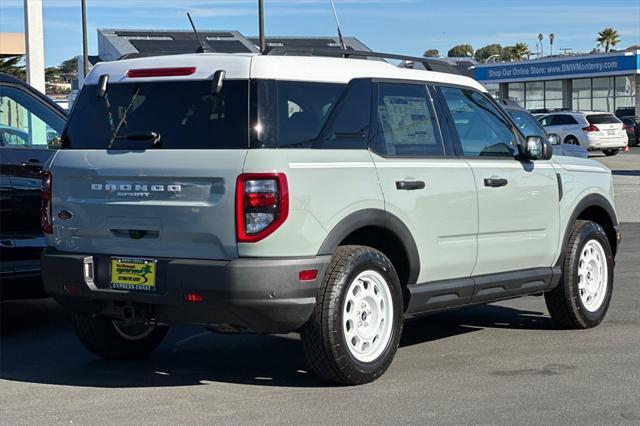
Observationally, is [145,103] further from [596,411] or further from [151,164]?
[596,411]

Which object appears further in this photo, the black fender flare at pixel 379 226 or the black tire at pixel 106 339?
the black tire at pixel 106 339

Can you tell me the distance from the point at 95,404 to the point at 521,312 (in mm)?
4367

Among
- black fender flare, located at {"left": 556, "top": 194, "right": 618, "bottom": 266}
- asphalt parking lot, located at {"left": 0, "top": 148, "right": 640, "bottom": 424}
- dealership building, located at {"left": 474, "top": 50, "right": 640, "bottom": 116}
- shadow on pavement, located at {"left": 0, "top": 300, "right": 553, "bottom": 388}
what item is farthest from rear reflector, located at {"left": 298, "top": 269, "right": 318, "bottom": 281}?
dealership building, located at {"left": 474, "top": 50, "right": 640, "bottom": 116}

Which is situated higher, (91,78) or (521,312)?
(91,78)

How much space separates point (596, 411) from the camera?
19.0ft

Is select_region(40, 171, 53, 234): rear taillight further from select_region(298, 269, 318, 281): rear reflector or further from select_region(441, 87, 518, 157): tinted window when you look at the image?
select_region(441, 87, 518, 157): tinted window

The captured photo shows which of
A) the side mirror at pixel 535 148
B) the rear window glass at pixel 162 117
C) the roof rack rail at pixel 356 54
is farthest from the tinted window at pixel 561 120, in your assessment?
the rear window glass at pixel 162 117

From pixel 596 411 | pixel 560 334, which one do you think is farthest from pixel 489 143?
pixel 596 411

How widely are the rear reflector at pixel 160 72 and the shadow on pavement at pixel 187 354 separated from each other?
6.30 feet

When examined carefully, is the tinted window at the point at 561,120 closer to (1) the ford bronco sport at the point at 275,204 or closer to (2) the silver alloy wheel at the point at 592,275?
(2) the silver alloy wheel at the point at 592,275

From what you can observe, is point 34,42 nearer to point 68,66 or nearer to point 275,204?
point 275,204

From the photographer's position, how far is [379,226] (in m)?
6.47

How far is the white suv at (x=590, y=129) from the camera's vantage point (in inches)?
1500

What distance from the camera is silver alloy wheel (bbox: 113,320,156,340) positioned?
24.0 feet
